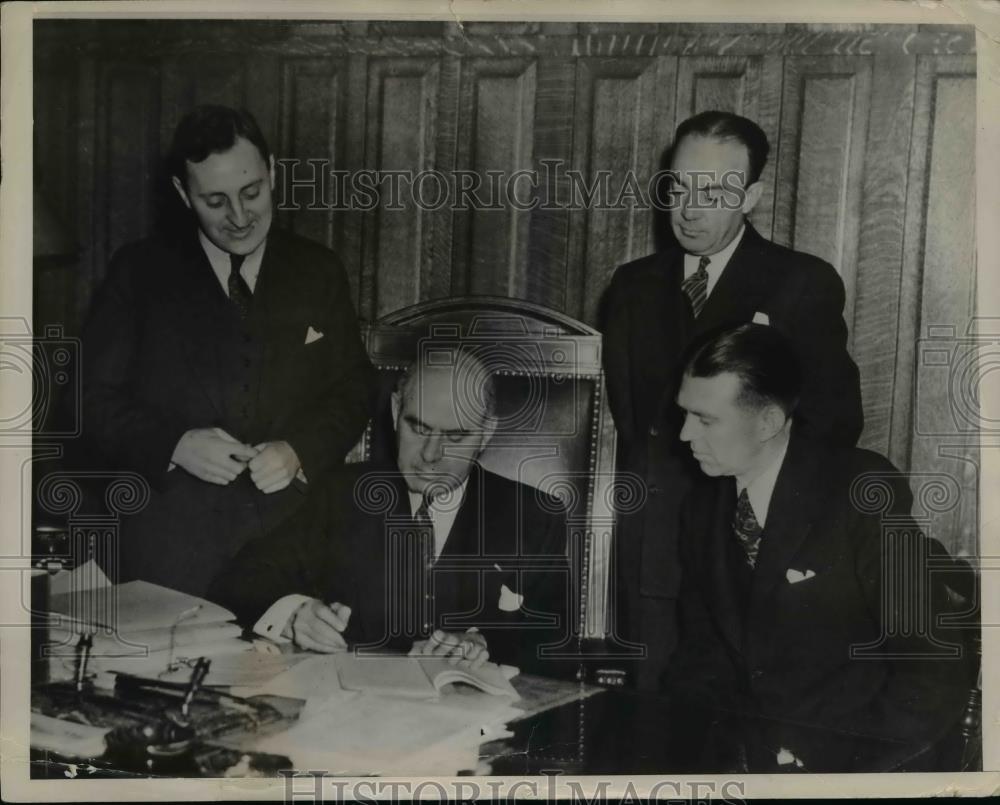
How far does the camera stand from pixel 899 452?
282 cm

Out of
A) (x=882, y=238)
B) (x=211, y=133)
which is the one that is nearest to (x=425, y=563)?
(x=211, y=133)

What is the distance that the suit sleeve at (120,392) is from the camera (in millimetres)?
2781

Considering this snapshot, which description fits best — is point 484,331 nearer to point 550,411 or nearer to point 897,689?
point 550,411

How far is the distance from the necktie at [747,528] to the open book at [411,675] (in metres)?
0.77

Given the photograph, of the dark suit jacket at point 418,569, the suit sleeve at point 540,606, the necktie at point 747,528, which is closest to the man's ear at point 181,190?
the dark suit jacket at point 418,569

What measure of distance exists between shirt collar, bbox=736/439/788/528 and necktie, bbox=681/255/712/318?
0.47 m

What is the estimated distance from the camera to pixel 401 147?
2783mm

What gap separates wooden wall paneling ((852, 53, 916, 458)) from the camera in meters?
2.79

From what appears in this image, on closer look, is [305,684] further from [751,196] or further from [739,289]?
[751,196]

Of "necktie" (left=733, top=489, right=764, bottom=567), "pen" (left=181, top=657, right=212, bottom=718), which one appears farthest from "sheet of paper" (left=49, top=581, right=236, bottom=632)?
"necktie" (left=733, top=489, right=764, bottom=567)

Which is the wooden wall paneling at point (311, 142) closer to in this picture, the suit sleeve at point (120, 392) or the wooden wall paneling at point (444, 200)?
the wooden wall paneling at point (444, 200)

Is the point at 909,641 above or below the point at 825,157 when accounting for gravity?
below

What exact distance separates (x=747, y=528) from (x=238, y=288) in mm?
1623

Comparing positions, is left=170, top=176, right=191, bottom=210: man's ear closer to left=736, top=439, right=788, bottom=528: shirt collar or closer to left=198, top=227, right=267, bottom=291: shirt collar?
left=198, top=227, right=267, bottom=291: shirt collar
